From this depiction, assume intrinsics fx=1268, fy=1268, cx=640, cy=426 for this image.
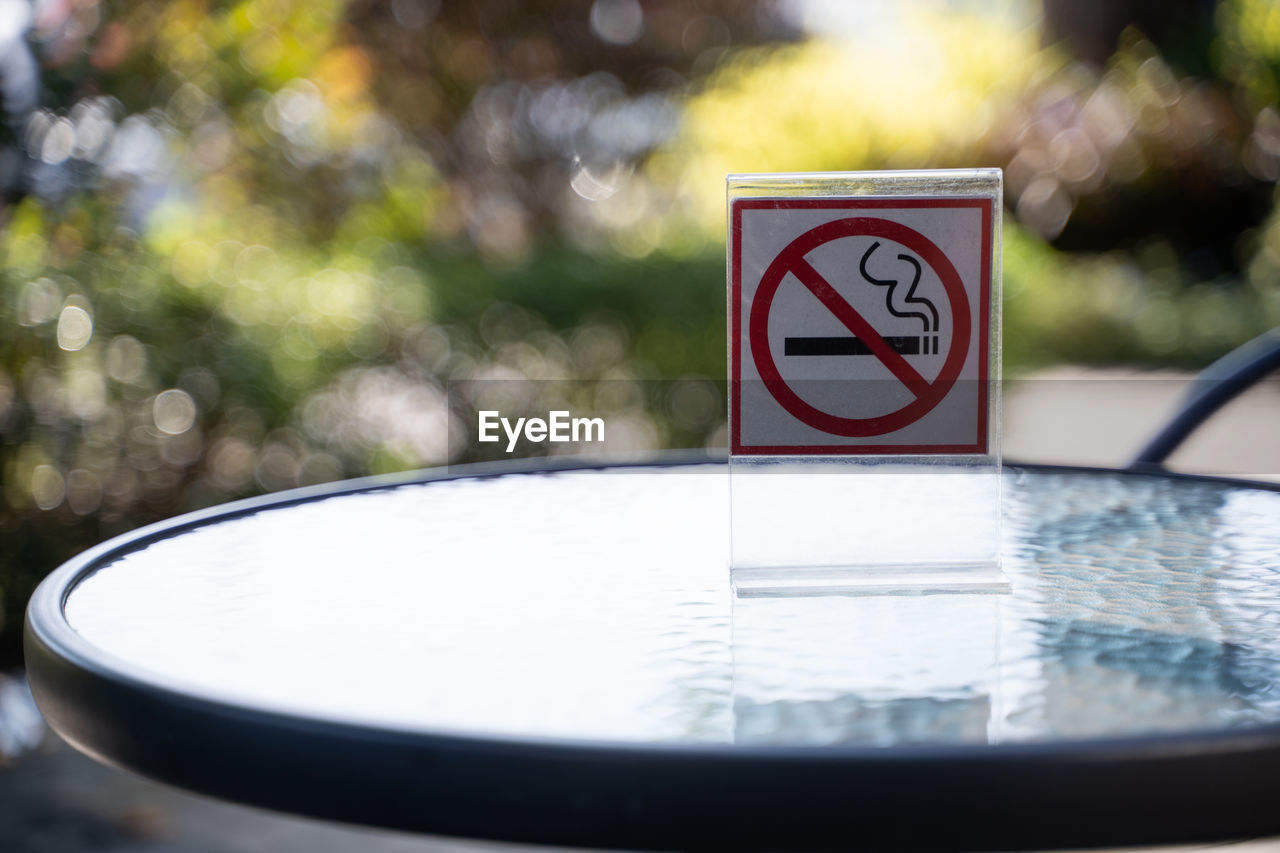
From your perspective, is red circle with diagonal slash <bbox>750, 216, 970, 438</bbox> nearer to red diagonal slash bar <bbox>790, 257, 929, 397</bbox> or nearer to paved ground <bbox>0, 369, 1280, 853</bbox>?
red diagonal slash bar <bbox>790, 257, 929, 397</bbox>

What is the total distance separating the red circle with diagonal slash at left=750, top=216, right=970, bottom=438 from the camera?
1015 mm

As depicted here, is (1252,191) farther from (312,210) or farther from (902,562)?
(902,562)

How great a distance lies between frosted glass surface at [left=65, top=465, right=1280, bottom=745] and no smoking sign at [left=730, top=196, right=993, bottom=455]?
12 cm

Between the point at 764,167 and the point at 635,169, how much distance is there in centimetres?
279

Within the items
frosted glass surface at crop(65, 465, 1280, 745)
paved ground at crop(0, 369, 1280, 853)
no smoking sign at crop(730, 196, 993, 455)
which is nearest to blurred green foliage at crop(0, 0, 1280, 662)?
paved ground at crop(0, 369, 1280, 853)

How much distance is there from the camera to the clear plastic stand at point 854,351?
1013mm

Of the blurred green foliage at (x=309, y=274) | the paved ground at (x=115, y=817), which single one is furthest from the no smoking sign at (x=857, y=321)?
the blurred green foliage at (x=309, y=274)

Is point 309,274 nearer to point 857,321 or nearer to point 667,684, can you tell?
point 857,321

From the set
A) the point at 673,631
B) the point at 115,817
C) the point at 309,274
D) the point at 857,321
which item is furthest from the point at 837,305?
the point at 309,274

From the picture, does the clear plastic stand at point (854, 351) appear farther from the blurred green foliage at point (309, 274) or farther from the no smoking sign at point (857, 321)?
the blurred green foliage at point (309, 274)

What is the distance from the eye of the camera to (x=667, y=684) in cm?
80

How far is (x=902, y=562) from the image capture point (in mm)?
1055

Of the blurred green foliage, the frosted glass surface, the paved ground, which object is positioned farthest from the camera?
the blurred green foliage

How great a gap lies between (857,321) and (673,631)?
0.29m
